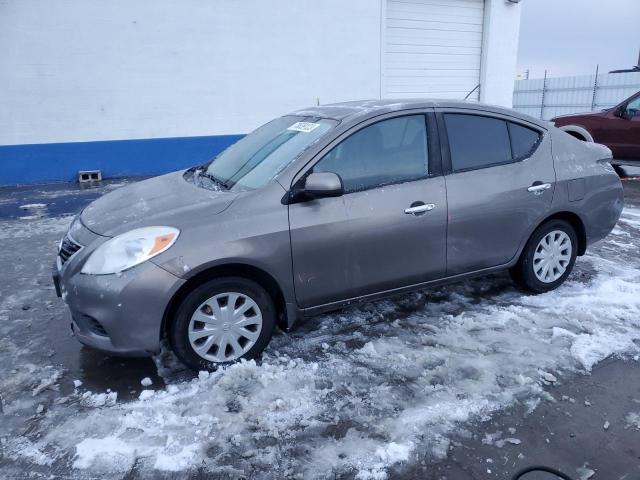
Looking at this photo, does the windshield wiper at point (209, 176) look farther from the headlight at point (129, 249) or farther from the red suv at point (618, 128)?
the red suv at point (618, 128)

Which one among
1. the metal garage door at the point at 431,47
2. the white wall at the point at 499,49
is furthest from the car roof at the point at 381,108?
the white wall at the point at 499,49

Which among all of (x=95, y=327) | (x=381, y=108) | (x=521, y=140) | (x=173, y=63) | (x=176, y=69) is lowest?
(x=95, y=327)

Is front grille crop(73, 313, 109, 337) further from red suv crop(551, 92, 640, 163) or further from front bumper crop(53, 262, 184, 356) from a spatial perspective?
red suv crop(551, 92, 640, 163)

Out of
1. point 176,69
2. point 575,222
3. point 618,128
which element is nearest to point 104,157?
point 176,69

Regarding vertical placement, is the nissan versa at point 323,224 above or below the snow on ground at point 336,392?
above

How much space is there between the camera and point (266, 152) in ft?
12.6

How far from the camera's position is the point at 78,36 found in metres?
8.98

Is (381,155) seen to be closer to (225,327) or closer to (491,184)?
(491,184)

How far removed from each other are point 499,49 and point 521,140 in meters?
9.48

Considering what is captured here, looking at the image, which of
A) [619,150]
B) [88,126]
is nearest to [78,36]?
[88,126]

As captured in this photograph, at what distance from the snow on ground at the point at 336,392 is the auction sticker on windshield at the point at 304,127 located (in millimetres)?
1466

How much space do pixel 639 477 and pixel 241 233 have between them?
2.42 meters

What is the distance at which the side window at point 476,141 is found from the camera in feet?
12.8

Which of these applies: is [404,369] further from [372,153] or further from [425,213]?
[372,153]
